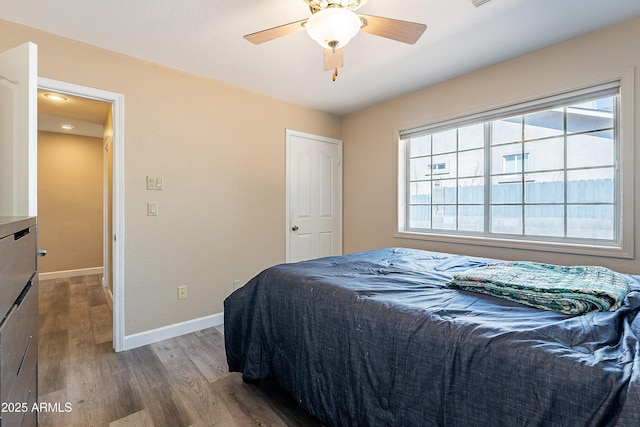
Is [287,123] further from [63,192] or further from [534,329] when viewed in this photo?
[63,192]

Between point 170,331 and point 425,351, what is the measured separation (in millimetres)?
2380

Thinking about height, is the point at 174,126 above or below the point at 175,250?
above

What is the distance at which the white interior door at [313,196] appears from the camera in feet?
11.5

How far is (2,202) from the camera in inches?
56.9

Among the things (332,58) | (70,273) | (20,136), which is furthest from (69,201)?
(332,58)

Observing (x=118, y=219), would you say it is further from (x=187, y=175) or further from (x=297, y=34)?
(x=297, y=34)

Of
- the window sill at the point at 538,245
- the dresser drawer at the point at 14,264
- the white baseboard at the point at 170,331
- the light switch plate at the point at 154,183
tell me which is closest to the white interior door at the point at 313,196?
A: the white baseboard at the point at 170,331

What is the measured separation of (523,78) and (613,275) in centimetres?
177

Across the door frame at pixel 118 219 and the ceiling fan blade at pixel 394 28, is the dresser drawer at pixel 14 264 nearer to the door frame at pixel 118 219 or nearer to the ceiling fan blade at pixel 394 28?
the door frame at pixel 118 219

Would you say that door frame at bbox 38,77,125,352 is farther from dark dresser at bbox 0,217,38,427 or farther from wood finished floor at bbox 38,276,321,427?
dark dresser at bbox 0,217,38,427

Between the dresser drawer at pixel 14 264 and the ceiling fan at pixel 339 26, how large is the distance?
143 cm

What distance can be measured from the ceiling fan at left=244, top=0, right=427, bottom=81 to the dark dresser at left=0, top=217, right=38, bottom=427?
144 cm

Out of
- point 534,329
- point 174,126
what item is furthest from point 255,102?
point 534,329

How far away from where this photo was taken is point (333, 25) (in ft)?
4.79
